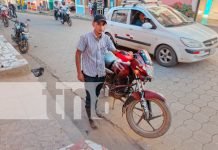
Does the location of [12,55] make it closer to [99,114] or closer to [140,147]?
[99,114]

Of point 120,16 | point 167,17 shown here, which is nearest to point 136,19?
point 120,16

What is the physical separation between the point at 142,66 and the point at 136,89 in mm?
410

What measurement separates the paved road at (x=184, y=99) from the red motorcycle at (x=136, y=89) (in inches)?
7.9

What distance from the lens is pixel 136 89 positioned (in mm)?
2859

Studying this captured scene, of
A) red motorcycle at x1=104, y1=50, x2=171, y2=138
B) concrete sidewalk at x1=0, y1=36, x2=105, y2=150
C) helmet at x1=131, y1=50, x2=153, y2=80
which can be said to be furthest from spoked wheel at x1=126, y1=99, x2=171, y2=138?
concrete sidewalk at x1=0, y1=36, x2=105, y2=150

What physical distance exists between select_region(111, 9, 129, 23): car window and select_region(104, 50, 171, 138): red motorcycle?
3.48m

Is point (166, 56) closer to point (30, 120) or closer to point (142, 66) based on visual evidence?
point (142, 66)

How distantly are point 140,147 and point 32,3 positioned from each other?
33.2 meters

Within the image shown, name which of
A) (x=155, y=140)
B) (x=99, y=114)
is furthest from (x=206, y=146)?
(x=99, y=114)

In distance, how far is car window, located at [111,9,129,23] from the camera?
622 cm

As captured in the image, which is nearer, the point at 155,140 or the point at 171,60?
the point at 155,140

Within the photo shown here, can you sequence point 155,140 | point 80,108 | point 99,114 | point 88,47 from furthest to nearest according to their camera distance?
point 80,108, point 99,114, point 155,140, point 88,47

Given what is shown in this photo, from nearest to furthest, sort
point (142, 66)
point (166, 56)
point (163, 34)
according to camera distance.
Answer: point (142, 66) → point (163, 34) → point (166, 56)

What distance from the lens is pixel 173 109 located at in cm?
357
